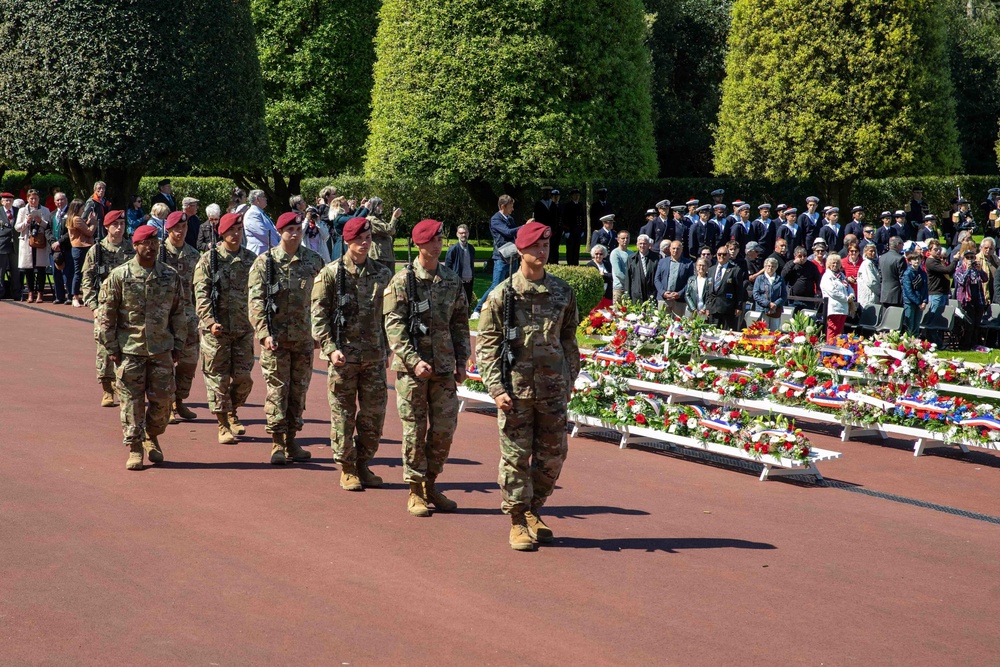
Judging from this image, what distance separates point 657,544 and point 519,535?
0.98 metres

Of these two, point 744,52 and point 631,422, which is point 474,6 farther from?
point 631,422

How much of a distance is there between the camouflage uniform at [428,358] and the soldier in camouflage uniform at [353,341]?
601mm

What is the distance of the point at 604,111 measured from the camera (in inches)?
1041

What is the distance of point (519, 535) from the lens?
7.83 m

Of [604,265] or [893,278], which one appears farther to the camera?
[604,265]

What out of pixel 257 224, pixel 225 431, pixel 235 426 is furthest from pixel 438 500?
pixel 257 224

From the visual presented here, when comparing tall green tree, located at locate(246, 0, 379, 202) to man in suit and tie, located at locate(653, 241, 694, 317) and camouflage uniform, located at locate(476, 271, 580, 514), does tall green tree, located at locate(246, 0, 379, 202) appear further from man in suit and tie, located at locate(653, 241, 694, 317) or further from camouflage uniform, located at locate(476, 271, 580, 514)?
camouflage uniform, located at locate(476, 271, 580, 514)

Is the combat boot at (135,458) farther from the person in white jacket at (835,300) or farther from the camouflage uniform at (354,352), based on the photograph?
the person in white jacket at (835,300)

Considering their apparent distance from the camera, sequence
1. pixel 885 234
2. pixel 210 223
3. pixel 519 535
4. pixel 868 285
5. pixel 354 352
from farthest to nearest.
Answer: pixel 885 234 < pixel 868 285 < pixel 210 223 < pixel 354 352 < pixel 519 535

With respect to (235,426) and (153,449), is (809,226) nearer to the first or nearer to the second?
(235,426)

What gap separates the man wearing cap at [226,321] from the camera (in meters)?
10.7

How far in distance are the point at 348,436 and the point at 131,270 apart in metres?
2.49

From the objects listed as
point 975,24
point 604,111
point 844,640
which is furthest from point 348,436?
point 975,24

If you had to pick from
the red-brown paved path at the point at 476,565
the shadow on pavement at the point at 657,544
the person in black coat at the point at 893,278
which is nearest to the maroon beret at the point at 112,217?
the red-brown paved path at the point at 476,565
